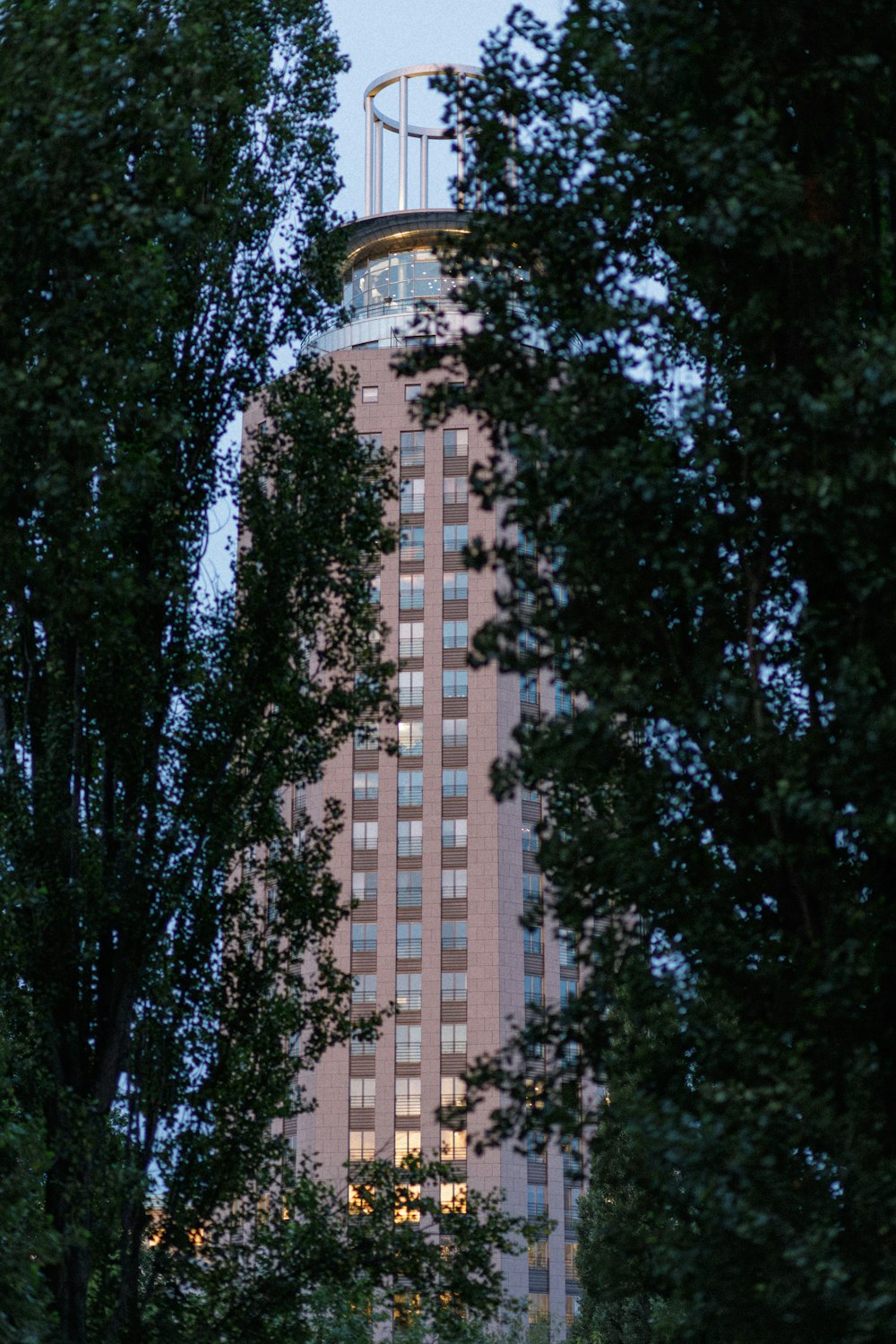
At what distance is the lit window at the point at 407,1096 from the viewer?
304 feet

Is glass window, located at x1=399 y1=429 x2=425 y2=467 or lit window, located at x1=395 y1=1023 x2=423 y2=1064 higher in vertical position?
glass window, located at x1=399 y1=429 x2=425 y2=467

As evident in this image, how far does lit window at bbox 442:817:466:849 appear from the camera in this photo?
319ft

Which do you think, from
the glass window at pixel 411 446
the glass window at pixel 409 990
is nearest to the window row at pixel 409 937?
the glass window at pixel 409 990

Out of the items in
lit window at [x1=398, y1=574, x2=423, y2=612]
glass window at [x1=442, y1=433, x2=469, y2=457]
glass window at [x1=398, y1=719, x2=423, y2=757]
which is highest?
glass window at [x1=442, y1=433, x2=469, y2=457]

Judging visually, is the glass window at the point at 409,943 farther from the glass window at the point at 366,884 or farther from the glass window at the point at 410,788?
the glass window at the point at 410,788

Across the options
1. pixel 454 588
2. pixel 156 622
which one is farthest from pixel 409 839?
pixel 156 622

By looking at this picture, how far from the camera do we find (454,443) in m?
104

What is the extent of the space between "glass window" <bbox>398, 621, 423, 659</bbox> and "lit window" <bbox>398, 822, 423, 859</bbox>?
35.5ft

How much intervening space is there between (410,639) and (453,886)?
636 inches

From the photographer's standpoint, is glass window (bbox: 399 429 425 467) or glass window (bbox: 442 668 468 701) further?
glass window (bbox: 399 429 425 467)

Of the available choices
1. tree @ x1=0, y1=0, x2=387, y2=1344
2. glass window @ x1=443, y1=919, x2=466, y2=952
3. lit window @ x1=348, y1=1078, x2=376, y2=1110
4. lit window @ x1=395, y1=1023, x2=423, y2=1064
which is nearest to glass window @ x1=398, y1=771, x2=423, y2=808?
glass window @ x1=443, y1=919, x2=466, y2=952

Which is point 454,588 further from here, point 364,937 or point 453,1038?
point 453,1038

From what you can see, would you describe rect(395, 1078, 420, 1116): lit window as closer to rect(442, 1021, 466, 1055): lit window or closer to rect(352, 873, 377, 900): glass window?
rect(442, 1021, 466, 1055): lit window

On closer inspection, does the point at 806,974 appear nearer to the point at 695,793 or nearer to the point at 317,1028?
the point at 695,793
